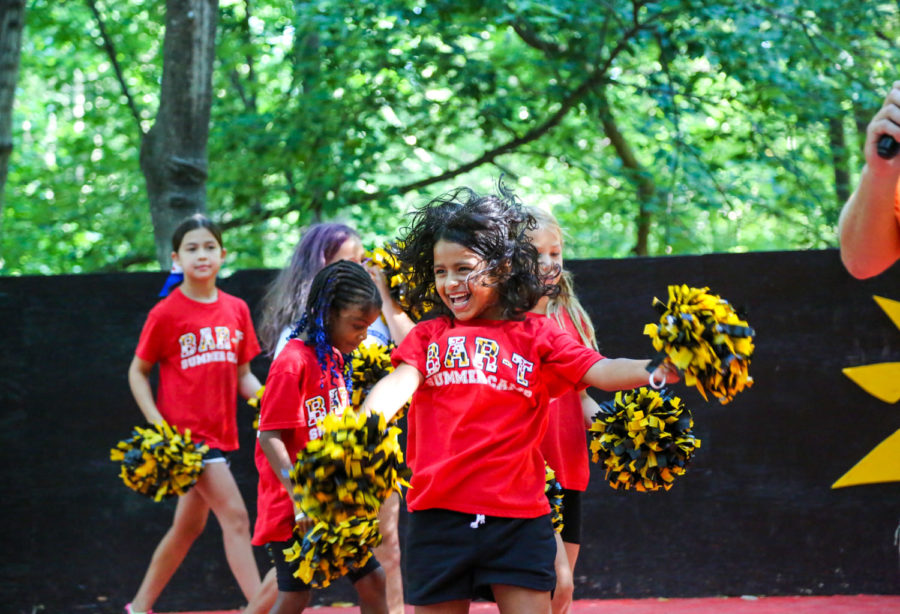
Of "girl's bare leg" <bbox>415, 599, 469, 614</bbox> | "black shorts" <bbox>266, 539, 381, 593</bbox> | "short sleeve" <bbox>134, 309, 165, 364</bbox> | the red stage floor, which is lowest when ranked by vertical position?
the red stage floor

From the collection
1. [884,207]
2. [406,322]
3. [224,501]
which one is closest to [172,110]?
[224,501]

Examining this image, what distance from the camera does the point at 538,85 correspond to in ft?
32.4

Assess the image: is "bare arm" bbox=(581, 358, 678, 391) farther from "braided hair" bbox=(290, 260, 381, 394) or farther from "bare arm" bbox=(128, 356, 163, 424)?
"bare arm" bbox=(128, 356, 163, 424)

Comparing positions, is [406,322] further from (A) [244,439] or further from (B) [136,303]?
(B) [136,303]

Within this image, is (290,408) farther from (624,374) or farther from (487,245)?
(624,374)

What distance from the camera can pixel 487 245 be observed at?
10.1 ft

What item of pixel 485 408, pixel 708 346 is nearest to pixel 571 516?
pixel 485 408

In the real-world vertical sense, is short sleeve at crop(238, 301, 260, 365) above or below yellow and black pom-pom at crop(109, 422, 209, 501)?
above

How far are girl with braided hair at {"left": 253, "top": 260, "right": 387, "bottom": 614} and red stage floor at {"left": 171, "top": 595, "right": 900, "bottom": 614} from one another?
2.03m

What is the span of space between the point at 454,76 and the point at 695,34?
2058mm

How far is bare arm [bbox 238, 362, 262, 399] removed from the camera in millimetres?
5188

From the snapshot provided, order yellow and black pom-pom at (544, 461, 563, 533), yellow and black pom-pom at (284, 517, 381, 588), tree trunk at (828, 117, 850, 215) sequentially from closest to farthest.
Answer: yellow and black pom-pom at (284, 517, 381, 588) < yellow and black pom-pom at (544, 461, 563, 533) < tree trunk at (828, 117, 850, 215)

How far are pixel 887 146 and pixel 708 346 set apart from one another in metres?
0.72

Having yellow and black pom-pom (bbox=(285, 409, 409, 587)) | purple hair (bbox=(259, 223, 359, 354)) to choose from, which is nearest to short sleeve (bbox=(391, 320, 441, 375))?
yellow and black pom-pom (bbox=(285, 409, 409, 587))
